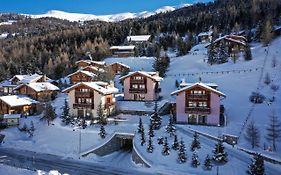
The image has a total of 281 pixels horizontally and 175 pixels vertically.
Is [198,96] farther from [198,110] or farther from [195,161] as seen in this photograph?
[195,161]

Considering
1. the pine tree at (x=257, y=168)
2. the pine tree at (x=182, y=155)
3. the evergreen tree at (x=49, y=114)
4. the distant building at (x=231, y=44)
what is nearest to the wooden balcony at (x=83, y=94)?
the evergreen tree at (x=49, y=114)

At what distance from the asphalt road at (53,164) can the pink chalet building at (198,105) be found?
37.3 ft

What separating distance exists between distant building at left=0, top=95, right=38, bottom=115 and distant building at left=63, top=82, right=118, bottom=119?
319 inches

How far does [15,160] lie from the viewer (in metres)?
37.6

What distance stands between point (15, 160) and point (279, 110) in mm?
30624

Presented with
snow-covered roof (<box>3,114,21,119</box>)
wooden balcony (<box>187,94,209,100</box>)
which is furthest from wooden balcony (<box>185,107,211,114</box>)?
snow-covered roof (<box>3,114,21,119</box>)

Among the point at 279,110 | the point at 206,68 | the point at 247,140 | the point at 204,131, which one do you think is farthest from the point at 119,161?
the point at 206,68

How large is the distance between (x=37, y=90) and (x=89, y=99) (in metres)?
13.5

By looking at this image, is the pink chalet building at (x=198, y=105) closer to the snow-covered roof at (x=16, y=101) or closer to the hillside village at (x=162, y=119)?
the hillside village at (x=162, y=119)

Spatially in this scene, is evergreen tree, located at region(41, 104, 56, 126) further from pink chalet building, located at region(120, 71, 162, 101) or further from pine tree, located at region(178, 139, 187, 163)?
pine tree, located at region(178, 139, 187, 163)

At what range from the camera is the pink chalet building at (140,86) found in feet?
171

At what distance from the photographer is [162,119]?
4362 centimetres

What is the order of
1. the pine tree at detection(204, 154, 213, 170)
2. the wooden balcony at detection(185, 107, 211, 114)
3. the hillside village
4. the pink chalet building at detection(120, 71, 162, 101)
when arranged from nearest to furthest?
the pine tree at detection(204, 154, 213, 170) < the hillside village < the wooden balcony at detection(185, 107, 211, 114) < the pink chalet building at detection(120, 71, 162, 101)

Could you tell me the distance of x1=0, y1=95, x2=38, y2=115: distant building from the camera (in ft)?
169
